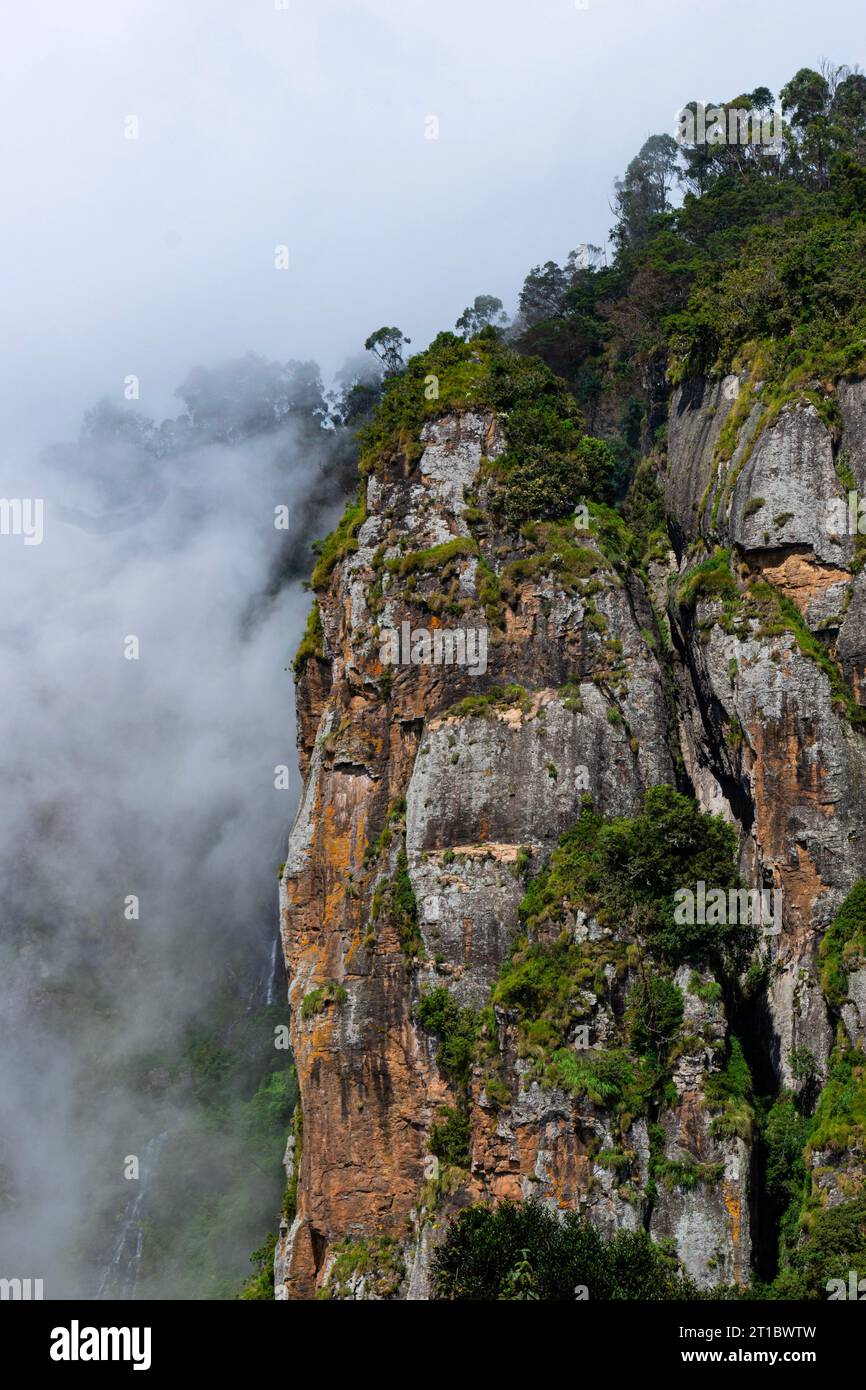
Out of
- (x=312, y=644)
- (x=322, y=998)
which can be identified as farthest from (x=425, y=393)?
(x=322, y=998)

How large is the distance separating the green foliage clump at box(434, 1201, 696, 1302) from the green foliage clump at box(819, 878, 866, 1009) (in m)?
7.75

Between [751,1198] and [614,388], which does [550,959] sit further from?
[614,388]

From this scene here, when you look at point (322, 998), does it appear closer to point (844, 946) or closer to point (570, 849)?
point (570, 849)

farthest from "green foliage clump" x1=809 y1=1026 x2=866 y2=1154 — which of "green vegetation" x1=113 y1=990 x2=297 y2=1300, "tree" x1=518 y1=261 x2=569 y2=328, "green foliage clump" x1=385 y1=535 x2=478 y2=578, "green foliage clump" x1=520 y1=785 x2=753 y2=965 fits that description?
"tree" x1=518 y1=261 x2=569 y2=328

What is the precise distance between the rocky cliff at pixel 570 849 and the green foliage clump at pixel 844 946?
11 centimetres

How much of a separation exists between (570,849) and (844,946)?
7385 mm

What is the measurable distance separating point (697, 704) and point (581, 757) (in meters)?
5.93

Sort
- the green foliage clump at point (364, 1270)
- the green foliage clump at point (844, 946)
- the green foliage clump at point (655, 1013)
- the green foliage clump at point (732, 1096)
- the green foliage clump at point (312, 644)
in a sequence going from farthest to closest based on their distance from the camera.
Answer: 1. the green foliage clump at point (312, 644)
2. the green foliage clump at point (364, 1270)
3. the green foliage clump at point (844, 946)
4. the green foliage clump at point (655, 1013)
5. the green foliage clump at point (732, 1096)

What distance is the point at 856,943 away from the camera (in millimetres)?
39062

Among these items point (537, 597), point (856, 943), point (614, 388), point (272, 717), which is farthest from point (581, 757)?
point (272, 717)

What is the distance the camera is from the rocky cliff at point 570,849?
37.6 meters

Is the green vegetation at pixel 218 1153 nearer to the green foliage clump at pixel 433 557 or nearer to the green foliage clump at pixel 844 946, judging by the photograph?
the green foliage clump at pixel 433 557

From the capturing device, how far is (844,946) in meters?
39.3

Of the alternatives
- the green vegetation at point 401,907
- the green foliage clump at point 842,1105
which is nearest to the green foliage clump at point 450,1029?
the green vegetation at point 401,907
